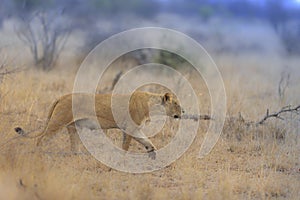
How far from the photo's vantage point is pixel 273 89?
1372cm

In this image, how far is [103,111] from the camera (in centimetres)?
776

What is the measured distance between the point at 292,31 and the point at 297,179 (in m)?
16.2

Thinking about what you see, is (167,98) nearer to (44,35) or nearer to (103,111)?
(103,111)

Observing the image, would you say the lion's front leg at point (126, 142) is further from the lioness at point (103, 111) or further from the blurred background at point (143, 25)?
the blurred background at point (143, 25)

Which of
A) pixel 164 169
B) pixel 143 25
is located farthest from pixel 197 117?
pixel 143 25

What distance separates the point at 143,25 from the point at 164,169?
13793 millimetres

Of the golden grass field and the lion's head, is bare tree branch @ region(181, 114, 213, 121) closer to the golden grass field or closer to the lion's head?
the golden grass field

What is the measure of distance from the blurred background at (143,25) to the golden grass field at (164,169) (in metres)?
4.89

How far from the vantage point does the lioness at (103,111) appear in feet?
24.6

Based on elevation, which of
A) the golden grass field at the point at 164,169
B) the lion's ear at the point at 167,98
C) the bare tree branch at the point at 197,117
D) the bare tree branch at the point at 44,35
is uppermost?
the bare tree branch at the point at 44,35

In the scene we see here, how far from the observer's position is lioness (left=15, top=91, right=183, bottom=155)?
24.6 feet

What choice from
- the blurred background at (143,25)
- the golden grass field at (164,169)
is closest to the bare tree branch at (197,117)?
the golden grass field at (164,169)

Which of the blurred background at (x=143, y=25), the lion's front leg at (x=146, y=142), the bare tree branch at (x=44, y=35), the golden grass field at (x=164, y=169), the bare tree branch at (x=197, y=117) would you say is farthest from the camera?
the blurred background at (x=143, y=25)

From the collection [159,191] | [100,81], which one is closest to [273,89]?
[100,81]
